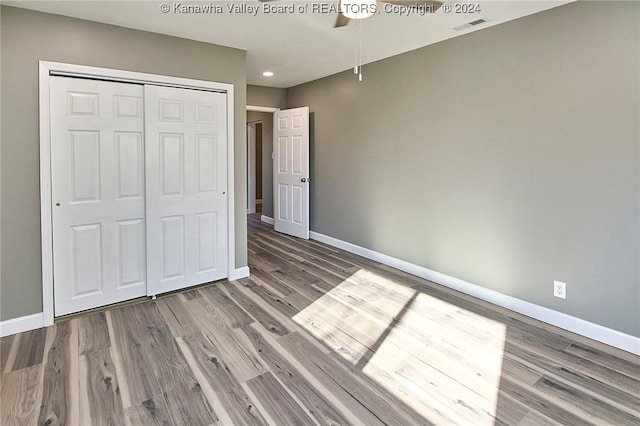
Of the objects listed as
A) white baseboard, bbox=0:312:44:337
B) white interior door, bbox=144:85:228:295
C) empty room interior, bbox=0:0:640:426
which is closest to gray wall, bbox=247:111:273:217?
empty room interior, bbox=0:0:640:426

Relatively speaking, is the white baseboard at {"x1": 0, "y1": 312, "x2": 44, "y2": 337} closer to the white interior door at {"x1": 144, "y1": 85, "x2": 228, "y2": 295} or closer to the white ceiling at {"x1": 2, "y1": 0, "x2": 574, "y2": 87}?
the white interior door at {"x1": 144, "y1": 85, "x2": 228, "y2": 295}

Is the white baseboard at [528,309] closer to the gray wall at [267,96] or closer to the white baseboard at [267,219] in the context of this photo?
the white baseboard at [267,219]

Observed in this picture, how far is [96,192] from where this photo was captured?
305 centimetres

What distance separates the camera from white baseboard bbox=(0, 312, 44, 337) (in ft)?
8.91

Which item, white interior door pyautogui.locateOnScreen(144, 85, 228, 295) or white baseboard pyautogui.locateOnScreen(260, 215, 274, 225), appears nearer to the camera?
white interior door pyautogui.locateOnScreen(144, 85, 228, 295)

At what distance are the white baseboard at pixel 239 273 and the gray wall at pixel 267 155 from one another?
3066 millimetres

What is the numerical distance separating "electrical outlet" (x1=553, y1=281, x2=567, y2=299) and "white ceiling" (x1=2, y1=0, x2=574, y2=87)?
7.00ft

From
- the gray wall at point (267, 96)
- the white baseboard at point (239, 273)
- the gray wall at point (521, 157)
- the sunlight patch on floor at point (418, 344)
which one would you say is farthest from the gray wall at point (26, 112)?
the gray wall at point (521, 157)

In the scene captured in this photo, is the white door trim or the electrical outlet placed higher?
the white door trim

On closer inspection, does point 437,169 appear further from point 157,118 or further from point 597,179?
point 157,118

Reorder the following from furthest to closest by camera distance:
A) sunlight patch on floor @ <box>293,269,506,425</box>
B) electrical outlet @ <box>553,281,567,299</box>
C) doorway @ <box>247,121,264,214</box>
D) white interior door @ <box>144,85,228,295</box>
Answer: doorway @ <box>247,121,264,214</box> → white interior door @ <box>144,85,228,295</box> → electrical outlet @ <box>553,281,567,299</box> → sunlight patch on floor @ <box>293,269,506,425</box>

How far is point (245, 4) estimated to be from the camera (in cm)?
271

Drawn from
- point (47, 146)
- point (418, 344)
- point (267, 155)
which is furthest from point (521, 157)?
point (267, 155)

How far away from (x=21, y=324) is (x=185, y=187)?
166cm
